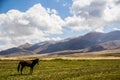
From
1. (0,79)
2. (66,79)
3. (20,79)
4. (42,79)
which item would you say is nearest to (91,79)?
(66,79)

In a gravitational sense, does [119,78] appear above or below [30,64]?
below

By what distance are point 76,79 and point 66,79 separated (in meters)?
1.25

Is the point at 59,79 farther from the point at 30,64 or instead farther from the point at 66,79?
the point at 30,64

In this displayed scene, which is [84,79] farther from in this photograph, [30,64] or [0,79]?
[30,64]

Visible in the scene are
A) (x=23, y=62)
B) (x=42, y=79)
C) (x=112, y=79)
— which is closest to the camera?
(x=112, y=79)

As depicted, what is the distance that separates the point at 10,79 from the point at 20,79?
1312 mm

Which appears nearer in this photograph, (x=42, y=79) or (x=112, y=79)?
(x=112, y=79)

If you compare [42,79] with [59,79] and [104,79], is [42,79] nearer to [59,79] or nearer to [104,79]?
[59,79]

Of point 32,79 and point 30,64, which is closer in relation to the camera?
point 32,79

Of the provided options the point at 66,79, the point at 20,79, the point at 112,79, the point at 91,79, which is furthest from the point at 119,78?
the point at 20,79

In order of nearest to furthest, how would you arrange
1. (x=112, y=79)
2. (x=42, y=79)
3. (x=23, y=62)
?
(x=112, y=79), (x=42, y=79), (x=23, y=62)

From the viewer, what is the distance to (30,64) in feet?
157

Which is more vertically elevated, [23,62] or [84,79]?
[23,62]

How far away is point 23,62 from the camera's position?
47.6m
